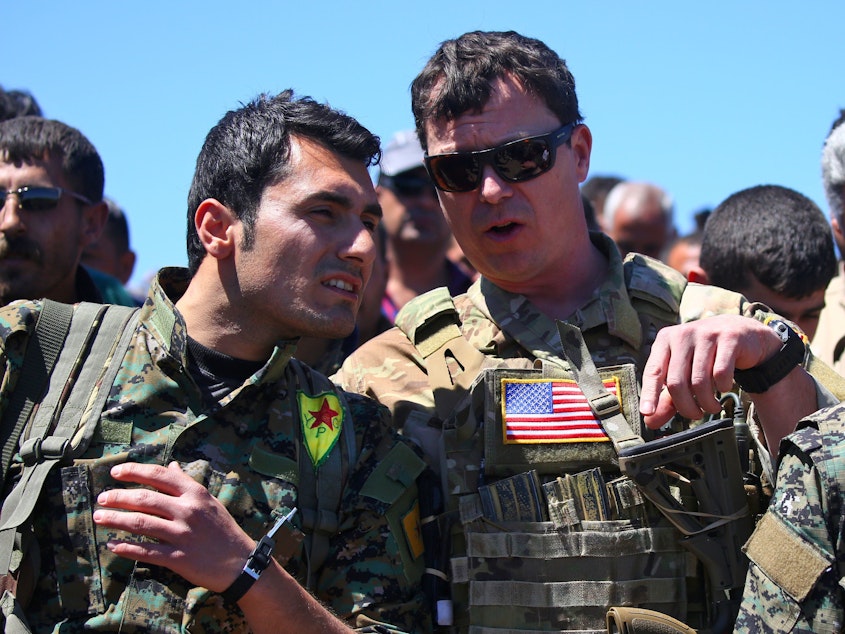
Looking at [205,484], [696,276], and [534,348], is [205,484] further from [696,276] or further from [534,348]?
[696,276]

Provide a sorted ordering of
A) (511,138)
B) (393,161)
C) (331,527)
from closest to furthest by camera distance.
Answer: (331,527) < (511,138) < (393,161)

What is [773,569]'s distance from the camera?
2.90 m

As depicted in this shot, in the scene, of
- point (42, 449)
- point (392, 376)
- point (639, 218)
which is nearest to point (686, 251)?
point (639, 218)

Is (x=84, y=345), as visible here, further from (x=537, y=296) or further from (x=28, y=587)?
(x=537, y=296)

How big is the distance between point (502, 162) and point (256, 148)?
3.01 feet

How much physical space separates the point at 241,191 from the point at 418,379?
38.4 inches

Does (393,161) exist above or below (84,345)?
above

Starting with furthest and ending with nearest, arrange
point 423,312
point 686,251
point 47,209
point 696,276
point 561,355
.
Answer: point 686,251 < point 47,209 < point 696,276 < point 423,312 < point 561,355

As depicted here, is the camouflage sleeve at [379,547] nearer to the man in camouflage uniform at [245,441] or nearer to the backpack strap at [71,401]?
the man in camouflage uniform at [245,441]

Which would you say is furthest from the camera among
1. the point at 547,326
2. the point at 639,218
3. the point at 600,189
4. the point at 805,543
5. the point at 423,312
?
the point at 600,189

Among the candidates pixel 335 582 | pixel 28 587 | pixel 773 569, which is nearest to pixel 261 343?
pixel 335 582

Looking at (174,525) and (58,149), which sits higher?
(58,149)

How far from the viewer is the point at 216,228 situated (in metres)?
3.88

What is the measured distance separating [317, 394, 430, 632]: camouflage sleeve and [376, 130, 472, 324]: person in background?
144 inches
